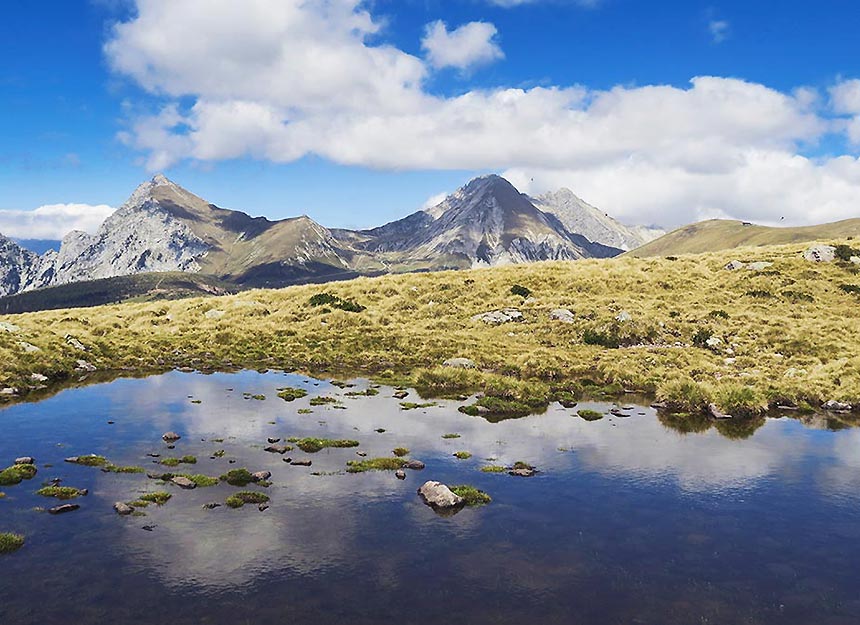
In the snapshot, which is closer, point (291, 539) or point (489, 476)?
point (291, 539)

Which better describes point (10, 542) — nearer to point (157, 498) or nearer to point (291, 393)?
point (157, 498)

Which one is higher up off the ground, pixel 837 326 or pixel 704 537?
pixel 837 326

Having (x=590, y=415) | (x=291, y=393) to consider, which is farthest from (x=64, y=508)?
(x=590, y=415)

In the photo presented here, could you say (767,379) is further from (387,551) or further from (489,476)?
(387,551)

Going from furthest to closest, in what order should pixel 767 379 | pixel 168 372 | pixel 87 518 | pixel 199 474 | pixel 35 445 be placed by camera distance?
1. pixel 168 372
2. pixel 767 379
3. pixel 35 445
4. pixel 199 474
5. pixel 87 518

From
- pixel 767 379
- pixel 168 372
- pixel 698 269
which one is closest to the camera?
pixel 767 379

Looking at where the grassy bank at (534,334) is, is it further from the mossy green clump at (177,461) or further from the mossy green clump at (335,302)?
the mossy green clump at (177,461)

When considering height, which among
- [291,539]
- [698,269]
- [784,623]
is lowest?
[784,623]

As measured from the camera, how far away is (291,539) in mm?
22016

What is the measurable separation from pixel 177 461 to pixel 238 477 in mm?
4573

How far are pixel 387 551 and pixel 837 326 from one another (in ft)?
204

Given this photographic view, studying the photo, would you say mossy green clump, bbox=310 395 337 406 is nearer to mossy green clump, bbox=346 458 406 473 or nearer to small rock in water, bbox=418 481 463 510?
mossy green clump, bbox=346 458 406 473

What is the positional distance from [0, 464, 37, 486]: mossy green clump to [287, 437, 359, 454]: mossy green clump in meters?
13.0

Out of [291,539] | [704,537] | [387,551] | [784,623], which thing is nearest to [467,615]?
[387,551]
